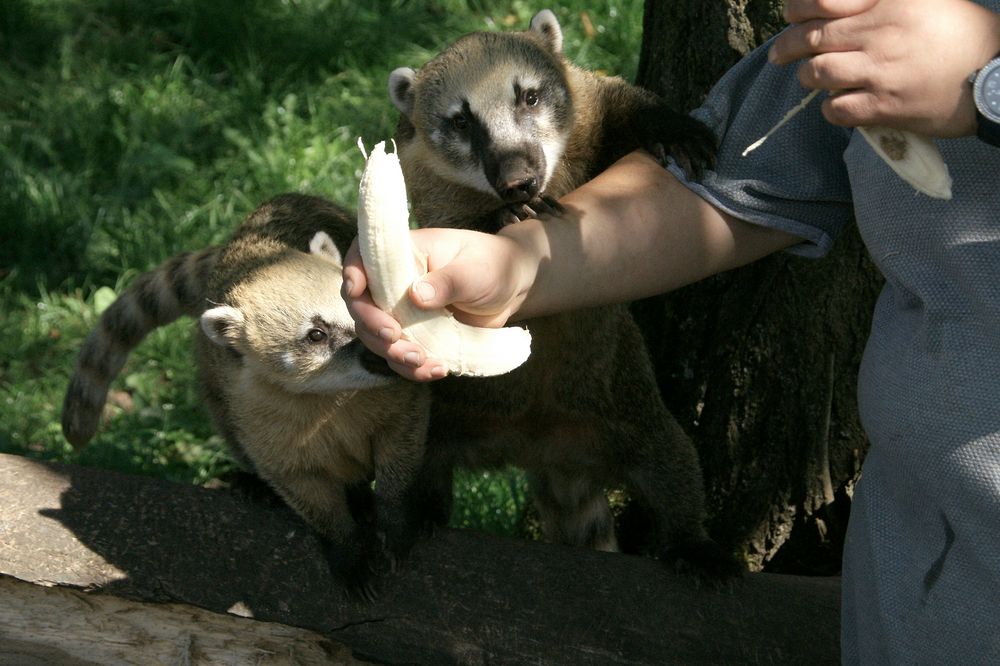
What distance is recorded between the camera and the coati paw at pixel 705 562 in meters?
3.34

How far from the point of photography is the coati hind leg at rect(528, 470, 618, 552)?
3.96 metres

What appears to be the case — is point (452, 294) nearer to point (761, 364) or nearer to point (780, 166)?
point (780, 166)

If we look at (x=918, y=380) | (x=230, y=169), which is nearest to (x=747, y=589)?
(x=918, y=380)

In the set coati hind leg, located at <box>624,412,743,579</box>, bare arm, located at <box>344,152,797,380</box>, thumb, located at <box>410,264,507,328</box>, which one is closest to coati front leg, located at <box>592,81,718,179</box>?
bare arm, located at <box>344,152,797,380</box>

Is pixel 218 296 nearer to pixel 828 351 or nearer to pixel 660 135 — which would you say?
pixel 660 135

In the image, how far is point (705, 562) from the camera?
3371 mm

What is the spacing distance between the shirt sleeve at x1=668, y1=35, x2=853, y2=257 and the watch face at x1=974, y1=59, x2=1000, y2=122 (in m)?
0.82

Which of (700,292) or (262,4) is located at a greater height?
(262,4)

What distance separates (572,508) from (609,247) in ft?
4.72

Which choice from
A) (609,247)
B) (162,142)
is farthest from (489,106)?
(162,142)

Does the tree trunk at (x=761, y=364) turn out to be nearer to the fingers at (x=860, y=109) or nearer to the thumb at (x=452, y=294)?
the thumb at (x=452, y=294)

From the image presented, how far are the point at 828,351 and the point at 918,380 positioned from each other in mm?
1360

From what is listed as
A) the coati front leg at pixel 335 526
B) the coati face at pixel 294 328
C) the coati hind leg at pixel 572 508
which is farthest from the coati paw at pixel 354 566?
the coati hind leg at pixel 572 508

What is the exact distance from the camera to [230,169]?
5762mm
